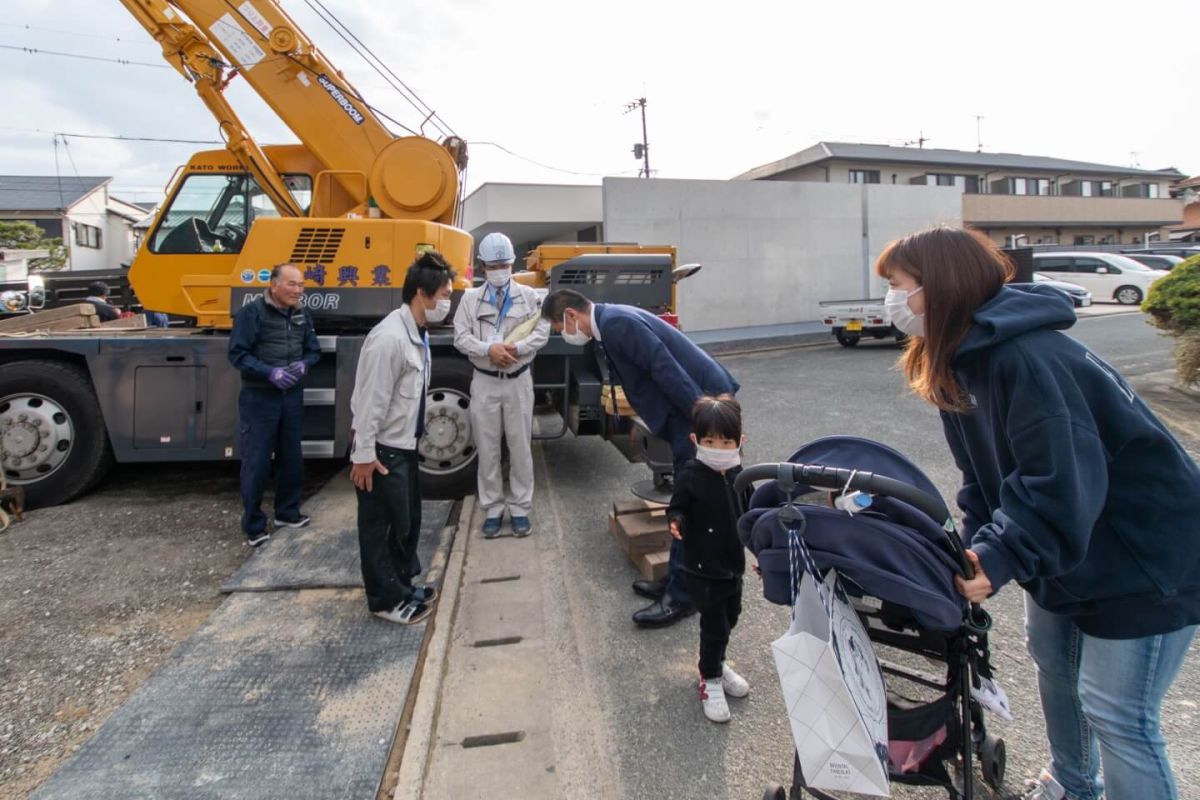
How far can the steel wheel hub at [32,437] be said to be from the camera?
17.5 feet

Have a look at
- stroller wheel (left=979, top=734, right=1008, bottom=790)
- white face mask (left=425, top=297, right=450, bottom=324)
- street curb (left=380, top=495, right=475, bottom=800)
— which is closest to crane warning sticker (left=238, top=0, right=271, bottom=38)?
white face mask (left=425, top=297, right=450, bottom=324)

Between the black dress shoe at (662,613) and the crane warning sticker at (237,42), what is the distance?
20.8 feet

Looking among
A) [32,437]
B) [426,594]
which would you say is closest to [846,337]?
[426,594]

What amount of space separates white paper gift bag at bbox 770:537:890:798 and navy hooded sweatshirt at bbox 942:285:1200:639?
1.40 feet

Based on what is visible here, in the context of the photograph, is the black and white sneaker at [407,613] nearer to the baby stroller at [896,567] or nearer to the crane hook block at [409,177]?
the baby stroller at [896,567]

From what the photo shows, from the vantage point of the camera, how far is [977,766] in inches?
93.2

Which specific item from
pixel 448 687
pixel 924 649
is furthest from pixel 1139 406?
pixel 448 687

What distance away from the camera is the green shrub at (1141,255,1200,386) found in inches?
318

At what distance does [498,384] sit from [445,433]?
106 cm

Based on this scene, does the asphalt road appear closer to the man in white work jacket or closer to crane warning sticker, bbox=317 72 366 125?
the man in white work jacket

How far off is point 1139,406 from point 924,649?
976mm

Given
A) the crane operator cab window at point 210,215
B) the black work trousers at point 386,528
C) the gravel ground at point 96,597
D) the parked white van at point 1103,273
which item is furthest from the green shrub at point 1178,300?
the parked white van at point 1103,273

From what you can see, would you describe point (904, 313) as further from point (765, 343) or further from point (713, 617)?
point (765, 343)

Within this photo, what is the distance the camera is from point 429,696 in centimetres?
284
